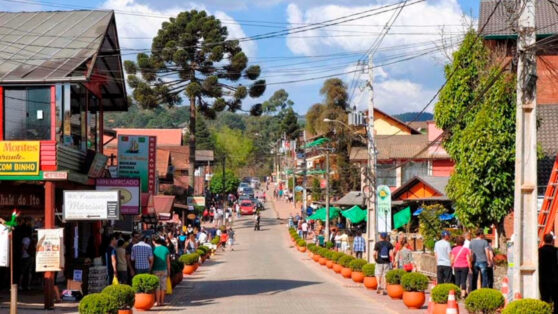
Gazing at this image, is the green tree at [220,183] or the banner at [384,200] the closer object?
the banner at [384,200]

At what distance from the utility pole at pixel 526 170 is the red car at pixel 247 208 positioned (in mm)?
82435

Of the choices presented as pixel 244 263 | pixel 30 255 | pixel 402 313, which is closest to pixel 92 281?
pixel 30 255

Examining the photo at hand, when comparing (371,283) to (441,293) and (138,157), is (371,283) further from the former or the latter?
(441,293)

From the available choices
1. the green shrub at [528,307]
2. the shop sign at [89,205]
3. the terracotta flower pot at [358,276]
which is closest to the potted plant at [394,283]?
the terracotta flower pot at [358,276]

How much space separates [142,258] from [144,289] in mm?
1680

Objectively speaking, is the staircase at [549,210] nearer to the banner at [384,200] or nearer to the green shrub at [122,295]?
the green shrub at [122,295]

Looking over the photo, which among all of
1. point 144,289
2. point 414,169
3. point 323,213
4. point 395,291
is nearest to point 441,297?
point 395,291

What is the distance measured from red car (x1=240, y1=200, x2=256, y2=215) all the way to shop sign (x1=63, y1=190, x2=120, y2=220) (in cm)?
7527

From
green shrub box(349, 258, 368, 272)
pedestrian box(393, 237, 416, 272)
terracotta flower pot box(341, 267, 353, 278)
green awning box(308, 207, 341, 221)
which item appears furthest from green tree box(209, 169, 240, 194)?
pedestrian box(393, 237, 416, 272)

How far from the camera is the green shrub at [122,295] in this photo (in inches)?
711

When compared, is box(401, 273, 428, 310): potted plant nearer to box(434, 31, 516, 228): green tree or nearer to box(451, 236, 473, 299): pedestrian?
box(451, 236, 473, 299): pedestrian

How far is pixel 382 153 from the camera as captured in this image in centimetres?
7194

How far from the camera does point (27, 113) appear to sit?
74.3 feet

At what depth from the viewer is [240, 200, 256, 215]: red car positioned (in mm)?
98188
